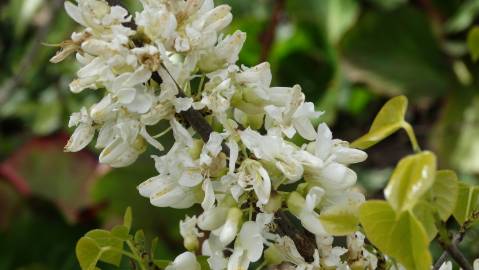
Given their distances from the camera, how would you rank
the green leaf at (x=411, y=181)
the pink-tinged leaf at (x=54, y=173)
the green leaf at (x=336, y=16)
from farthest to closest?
the green leaf at (x=336, y=16), the pink-tinged leaf at (x=54, y=173), the green leaf at (x=411, y=181)

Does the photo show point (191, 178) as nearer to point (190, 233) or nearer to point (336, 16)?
point (190, 233)

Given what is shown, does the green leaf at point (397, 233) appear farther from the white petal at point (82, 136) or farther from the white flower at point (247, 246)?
the white petal at point (82, 136)

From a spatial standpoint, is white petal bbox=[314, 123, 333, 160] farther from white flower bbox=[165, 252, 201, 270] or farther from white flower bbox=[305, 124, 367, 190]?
white flower bbox=[165, 252, 201, 270]

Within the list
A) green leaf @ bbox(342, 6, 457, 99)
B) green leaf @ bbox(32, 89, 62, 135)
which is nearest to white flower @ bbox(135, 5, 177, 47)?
green leaf @ bbox(342, 6, 457, 99)

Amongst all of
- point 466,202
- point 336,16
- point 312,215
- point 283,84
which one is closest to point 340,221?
point 312,215

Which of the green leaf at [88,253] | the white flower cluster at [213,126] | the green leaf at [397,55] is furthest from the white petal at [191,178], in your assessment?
the green leaf at [397,55]
